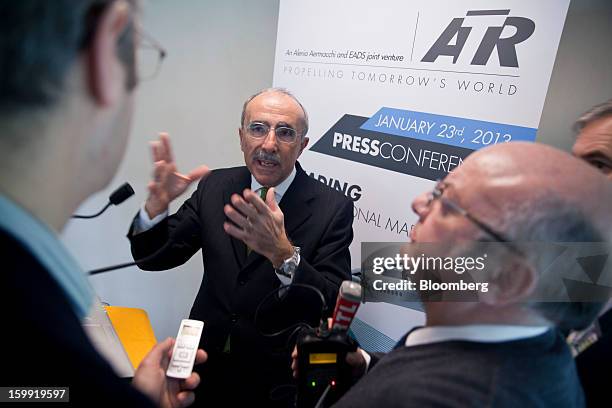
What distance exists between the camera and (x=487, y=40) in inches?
63.6

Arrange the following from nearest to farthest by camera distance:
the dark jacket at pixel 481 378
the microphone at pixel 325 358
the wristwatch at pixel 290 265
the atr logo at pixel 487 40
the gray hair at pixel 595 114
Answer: the dark jacket at pixel 481 378, the microphone at pixel 325 358, the gray hair at pixel 595 114, the wristwatch at pixel 290 265, the atr logo at pixel 487 40

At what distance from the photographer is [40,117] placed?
448mm

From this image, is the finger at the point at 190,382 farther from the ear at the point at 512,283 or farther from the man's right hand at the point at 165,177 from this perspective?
the ear at the point at 512,283

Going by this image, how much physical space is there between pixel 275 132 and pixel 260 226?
0.56 m

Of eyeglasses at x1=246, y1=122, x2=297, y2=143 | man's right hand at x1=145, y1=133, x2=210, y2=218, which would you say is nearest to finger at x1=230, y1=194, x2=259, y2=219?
man's right hand at x1=145, y1=133, x2=210, y2=218

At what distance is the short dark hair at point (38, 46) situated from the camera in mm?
417

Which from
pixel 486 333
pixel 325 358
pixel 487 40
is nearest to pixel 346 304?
pixel 325 358

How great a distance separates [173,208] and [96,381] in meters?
2.38

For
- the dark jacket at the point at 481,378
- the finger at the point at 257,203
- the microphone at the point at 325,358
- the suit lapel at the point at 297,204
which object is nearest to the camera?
the dark jacket at the point at 481,378

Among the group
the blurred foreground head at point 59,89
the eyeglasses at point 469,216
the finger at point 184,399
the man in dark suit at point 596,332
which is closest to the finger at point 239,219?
the finger at point 184,399

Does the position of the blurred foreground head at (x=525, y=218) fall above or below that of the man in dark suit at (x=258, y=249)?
above

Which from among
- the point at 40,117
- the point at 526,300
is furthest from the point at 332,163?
the point at 40,117

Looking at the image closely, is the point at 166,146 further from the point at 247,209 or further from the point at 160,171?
the point at 247,209

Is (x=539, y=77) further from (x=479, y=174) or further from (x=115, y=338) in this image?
(x=115, y=338)
